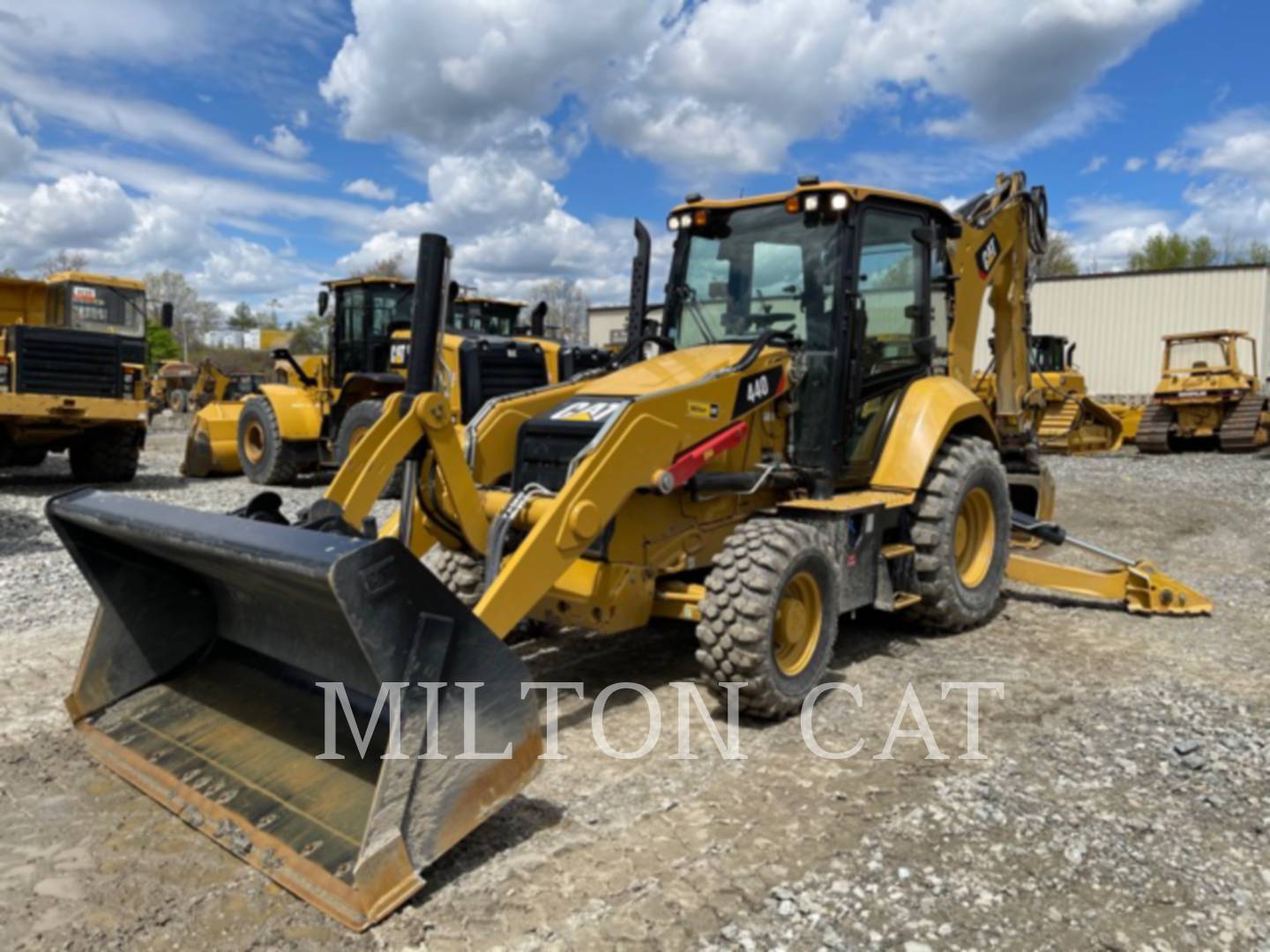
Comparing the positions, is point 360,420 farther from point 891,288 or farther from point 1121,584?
point 1121,584

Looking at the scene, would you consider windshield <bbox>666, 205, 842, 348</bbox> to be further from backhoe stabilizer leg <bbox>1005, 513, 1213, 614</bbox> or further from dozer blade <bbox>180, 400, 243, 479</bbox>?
dozer blade <bbox>180, 400, 243, 479</bbox>

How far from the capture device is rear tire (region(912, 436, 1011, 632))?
554cm

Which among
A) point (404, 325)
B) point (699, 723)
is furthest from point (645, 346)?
point (404, 325)

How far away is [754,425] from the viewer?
16.6 ft

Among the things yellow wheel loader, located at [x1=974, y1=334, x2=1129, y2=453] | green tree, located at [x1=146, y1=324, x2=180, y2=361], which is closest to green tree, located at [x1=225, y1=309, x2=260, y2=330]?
green tree, located at [x1=146, y1=324, x2=180, y2=361]

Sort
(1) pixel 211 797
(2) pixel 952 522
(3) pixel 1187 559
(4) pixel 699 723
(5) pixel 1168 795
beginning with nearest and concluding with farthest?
(1) pixel 211 797 < (5) pixel 1168 795 < (4) pixel 699 723 < (2) pixel 952 522 < (3) pixel 1187 559

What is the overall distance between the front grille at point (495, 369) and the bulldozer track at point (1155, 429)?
531 inches

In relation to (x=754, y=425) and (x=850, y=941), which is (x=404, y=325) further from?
(x=850, y=941)

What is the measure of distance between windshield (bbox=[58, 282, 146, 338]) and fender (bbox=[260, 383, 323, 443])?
2908 millimetres

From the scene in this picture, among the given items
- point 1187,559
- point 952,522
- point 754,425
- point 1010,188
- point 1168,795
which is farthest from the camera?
point 1187,559

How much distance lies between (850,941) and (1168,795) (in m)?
1.71

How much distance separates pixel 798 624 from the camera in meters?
4.57

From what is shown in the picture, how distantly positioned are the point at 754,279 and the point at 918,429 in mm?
1269

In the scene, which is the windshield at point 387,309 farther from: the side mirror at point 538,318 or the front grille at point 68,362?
the front grille at point 68,362
